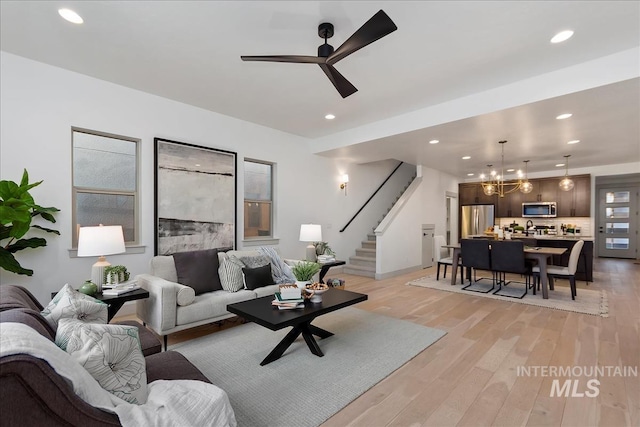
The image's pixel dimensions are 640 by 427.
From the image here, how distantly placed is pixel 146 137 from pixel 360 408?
4021 millimetres

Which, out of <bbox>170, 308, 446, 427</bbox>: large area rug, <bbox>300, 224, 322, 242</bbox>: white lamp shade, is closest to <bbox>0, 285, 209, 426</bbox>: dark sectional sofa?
<bbox>170, 308, 446, 427</bbox>: large area rug

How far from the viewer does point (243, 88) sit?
12.8ft

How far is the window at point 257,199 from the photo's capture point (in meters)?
5.36

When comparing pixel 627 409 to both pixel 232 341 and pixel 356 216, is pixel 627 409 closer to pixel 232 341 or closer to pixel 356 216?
pixel 232 341

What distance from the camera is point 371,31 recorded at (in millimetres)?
2055

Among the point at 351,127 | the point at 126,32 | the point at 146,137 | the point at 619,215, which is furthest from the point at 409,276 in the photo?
the point at 619,215

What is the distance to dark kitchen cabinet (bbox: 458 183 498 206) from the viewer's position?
946cm

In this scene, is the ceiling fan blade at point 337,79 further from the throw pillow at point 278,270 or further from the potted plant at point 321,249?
the potted plant at point 321,249

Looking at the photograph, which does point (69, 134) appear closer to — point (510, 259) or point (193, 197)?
point (193, 197)

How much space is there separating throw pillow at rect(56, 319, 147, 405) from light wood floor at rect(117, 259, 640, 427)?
3.85ft

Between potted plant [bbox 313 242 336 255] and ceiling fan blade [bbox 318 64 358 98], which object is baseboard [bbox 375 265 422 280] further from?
ceiling fan blade [bbox 318 64 358 98]

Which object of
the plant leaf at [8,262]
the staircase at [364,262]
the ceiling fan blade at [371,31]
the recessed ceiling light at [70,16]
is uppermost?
the recessed ceiling light at [70,16]

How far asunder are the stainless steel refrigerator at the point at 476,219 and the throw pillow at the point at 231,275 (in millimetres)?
7899

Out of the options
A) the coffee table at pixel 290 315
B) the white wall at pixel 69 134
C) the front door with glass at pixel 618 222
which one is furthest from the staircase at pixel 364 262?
the front door with glass at pixel 618 222
